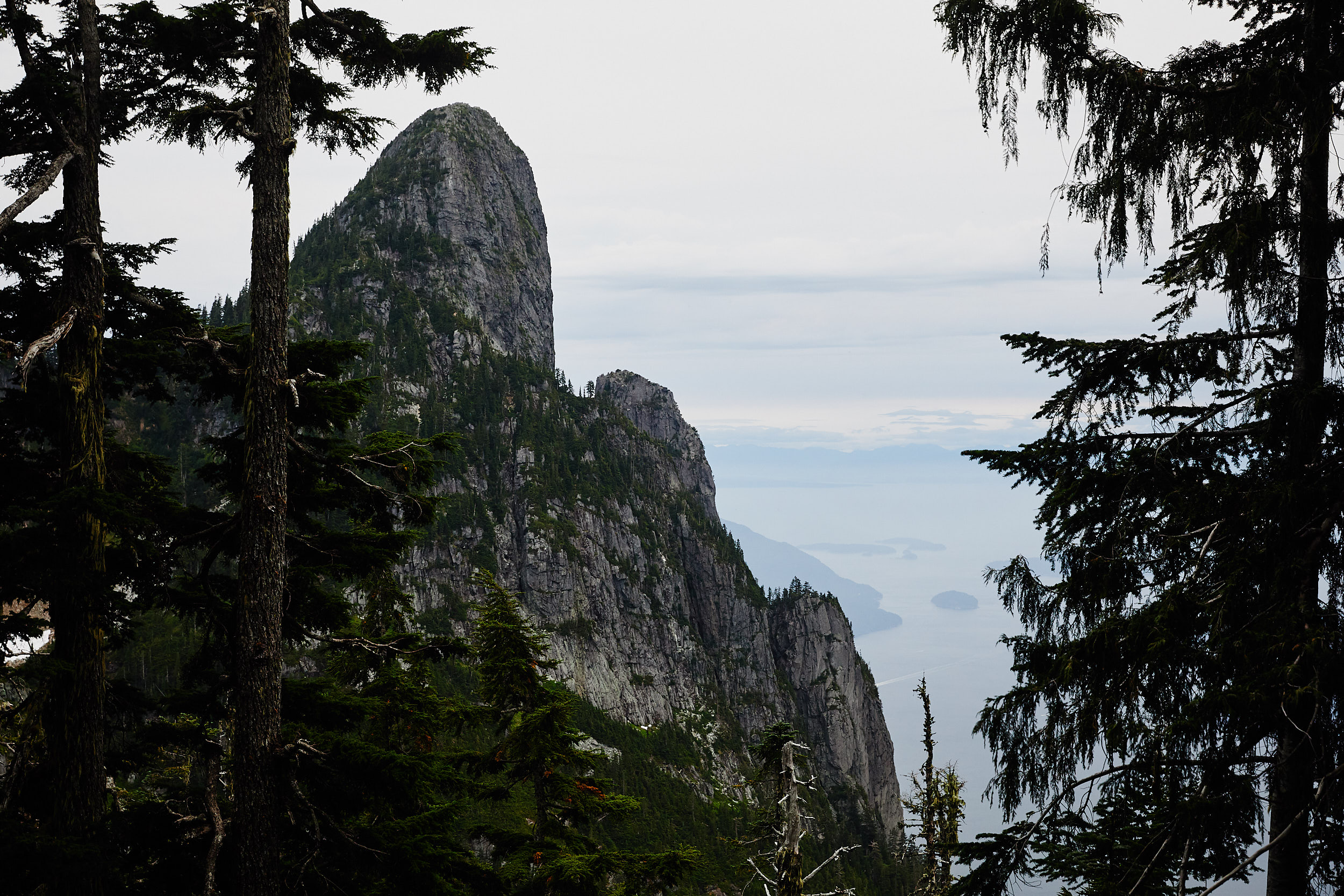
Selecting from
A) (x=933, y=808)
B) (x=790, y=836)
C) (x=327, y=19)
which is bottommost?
(x=933, y=808)

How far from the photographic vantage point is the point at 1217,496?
7281mm

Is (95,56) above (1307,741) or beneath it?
above

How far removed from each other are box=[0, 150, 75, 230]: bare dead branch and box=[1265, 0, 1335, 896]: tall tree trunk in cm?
1203

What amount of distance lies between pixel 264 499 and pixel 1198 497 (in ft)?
31.1

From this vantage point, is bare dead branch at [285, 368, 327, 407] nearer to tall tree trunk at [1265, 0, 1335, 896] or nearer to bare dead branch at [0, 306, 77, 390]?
bare dead branch at [0, 306, 77, 390]

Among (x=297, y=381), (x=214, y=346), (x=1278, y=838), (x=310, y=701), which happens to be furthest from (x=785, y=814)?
(x=214, y=346)

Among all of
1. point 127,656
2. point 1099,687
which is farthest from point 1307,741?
point 127,656

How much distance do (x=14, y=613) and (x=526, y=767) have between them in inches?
383

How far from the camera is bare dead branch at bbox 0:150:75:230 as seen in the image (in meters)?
8.33

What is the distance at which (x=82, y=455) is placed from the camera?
9961 millimetres

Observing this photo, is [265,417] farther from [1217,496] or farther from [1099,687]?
[1217,496]

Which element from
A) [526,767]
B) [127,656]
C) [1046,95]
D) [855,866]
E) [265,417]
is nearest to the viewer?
[1046,95]

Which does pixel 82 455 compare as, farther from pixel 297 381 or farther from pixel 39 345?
pixel 297 381

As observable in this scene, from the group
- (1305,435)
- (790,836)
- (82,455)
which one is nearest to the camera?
(1305,435)
